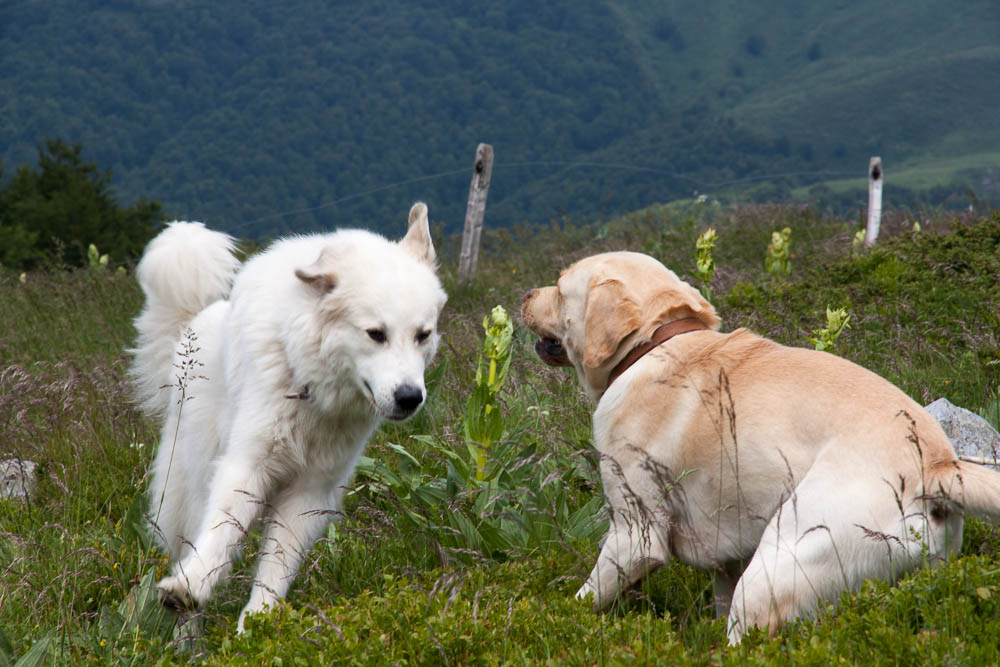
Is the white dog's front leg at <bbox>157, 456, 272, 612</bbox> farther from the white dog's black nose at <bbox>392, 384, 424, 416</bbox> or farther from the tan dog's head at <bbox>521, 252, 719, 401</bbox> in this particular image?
the tan dog's head at <bbox>521, 252, 719, 401</bbox>

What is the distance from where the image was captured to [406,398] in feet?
11.4

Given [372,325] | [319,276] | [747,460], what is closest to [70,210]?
[319,276]

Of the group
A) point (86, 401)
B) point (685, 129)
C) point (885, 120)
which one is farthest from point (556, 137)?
point (86, 401)

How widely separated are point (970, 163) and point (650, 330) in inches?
3740

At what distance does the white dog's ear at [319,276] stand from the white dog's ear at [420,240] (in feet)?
1.50

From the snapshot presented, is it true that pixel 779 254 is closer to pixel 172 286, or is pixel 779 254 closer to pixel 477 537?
pixel 477 537

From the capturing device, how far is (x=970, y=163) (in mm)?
85250

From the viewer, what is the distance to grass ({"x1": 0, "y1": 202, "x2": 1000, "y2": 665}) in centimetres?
255

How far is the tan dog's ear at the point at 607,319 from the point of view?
3.61m

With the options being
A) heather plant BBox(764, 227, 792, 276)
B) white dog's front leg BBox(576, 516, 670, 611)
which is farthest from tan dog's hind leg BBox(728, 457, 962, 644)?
heather plant BBox(764, 227, 792, 276)

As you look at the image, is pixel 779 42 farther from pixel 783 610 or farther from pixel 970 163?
pixel 783 610

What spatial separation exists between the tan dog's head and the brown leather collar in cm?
2

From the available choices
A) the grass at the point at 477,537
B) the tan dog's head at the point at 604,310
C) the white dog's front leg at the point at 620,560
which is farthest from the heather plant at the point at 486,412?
the white dog's front leg at the point at 620,560

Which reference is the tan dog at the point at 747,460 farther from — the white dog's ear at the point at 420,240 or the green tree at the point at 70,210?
the green tree at the point at 70,210
